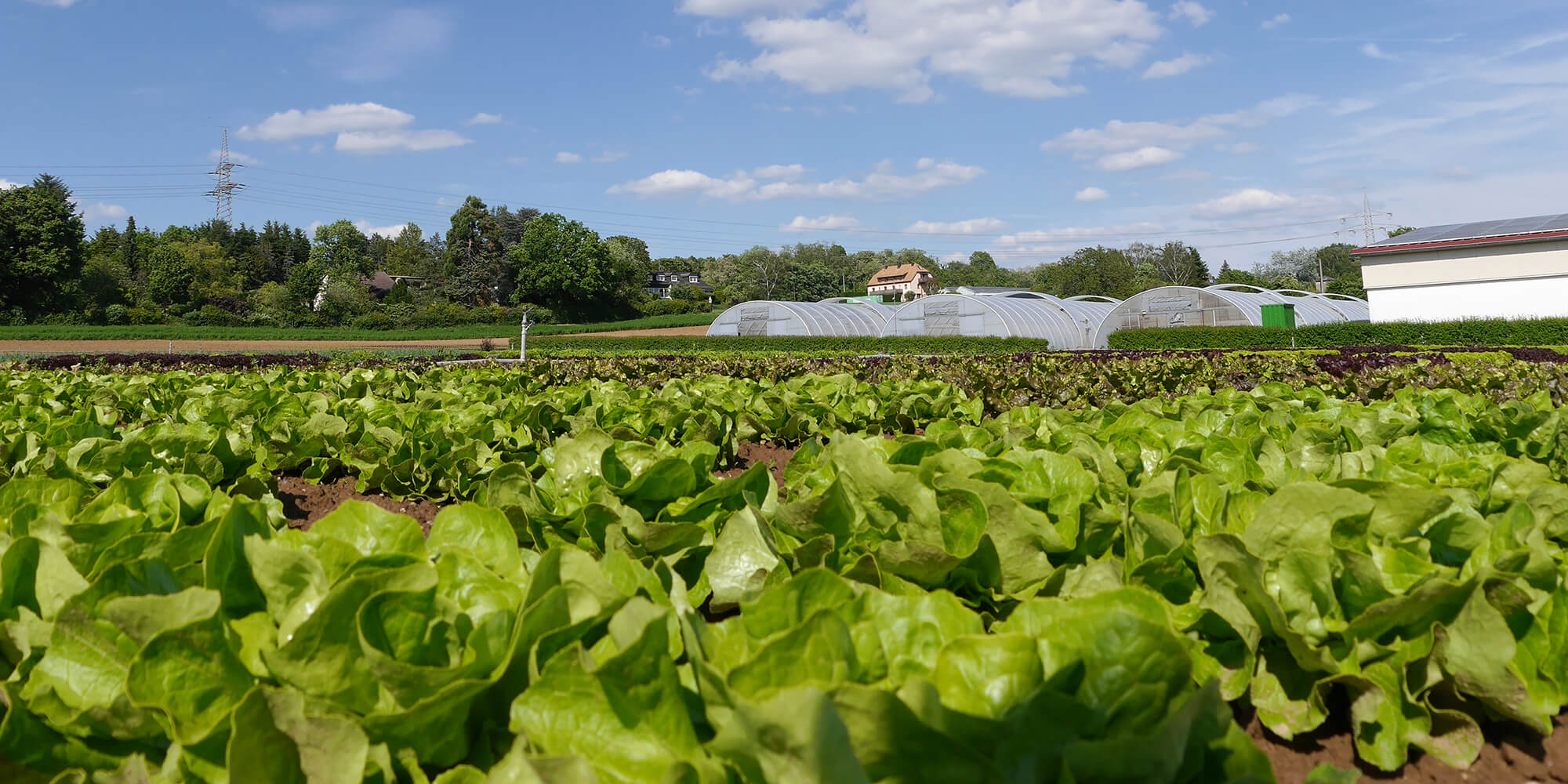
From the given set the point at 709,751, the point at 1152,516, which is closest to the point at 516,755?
the point at 709,751

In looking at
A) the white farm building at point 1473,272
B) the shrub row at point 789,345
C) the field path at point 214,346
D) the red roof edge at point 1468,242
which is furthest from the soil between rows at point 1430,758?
the field path at point 214,346

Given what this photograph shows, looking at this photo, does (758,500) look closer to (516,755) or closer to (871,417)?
(516,755)

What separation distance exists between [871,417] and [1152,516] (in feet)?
15.0

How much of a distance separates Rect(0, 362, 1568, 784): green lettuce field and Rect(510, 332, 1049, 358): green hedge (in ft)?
98.7

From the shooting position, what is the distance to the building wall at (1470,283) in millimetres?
35281

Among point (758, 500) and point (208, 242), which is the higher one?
point (208, 242)

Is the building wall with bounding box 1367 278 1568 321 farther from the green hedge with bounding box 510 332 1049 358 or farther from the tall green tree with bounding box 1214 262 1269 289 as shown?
the tall green tree with bounding box 1214 262 1269 289

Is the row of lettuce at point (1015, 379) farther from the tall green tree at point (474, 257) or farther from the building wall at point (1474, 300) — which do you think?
the tall green tree at point (474, 257)

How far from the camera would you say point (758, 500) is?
2.50m

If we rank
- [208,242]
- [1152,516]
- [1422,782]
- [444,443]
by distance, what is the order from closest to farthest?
[1422,782] < [1152,516] < [444,443] < [208,242]

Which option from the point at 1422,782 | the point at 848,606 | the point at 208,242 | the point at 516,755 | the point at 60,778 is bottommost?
the point at 1422,782

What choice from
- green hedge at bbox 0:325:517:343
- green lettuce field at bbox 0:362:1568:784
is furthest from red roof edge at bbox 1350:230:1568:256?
green hedge at bbox 0:325:517:343

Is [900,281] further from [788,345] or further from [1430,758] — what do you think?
[1430,758]

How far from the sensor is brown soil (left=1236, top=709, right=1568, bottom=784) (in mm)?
1615
